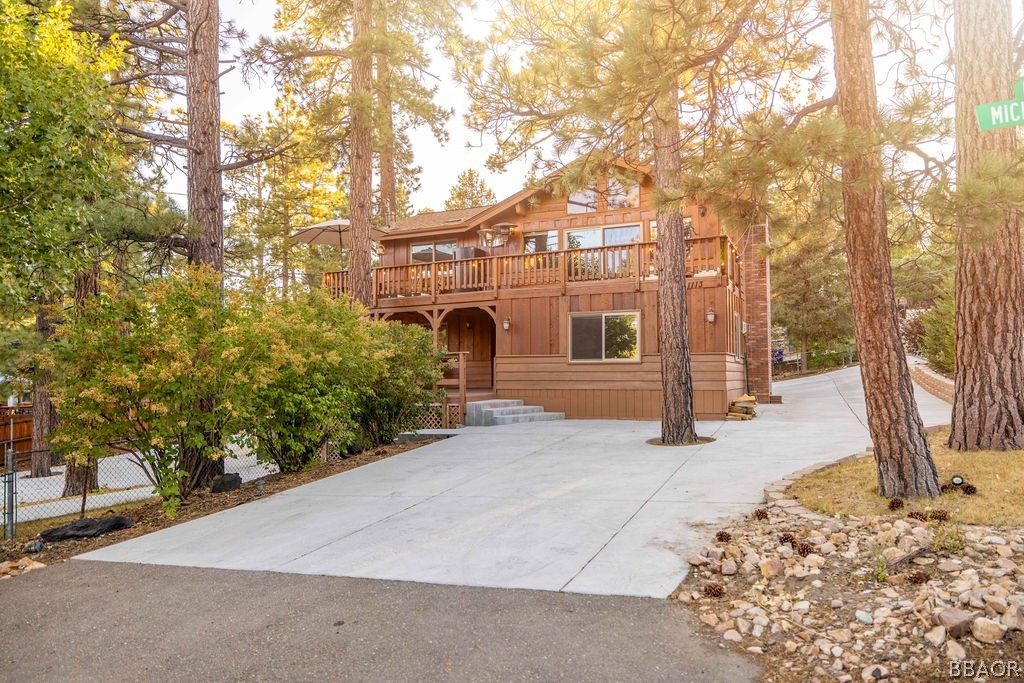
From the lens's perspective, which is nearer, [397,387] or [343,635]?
[343,635]

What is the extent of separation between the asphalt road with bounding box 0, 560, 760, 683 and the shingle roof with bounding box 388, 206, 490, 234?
15.1m

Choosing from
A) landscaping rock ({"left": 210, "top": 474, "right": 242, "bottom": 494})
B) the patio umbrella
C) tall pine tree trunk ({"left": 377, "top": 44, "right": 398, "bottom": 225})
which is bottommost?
landscaping rock ({"left": 210, "top": 474, "right": 242, "bottom": 494})

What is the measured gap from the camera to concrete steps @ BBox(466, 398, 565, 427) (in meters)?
13.4

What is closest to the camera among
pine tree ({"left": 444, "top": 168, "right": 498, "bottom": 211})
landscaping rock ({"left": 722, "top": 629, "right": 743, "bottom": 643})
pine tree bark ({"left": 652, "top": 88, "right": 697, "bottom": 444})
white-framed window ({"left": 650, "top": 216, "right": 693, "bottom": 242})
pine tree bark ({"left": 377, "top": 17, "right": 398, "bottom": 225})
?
landscaping rock ({"left": 722, "top": 629, "right": 743, "bottom": 643})

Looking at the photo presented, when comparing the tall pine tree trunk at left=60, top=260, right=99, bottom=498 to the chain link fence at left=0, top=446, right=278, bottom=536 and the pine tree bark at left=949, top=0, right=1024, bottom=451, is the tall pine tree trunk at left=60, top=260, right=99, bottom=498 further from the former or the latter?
the pine tree bark at left=949, top=0, right=1024, bottom=451

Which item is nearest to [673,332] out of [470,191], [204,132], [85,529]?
[204,132]

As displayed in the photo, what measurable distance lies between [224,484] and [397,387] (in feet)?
10.9

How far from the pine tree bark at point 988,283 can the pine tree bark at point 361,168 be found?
10102 millimetres

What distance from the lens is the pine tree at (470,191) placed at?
1460 inches

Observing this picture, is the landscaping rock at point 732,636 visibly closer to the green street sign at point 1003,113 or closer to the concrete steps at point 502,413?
the green street sign at point 1003,113

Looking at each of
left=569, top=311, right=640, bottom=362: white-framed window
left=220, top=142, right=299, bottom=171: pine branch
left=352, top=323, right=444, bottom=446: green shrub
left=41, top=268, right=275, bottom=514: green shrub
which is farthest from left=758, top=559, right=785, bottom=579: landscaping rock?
left=569, top=311, right=640, bottom=362: white-framed window

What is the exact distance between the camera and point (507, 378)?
50.7 ft

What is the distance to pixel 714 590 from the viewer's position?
3.74 metres

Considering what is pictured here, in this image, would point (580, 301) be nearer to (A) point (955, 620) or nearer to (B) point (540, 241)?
(B) point (540, 241)
